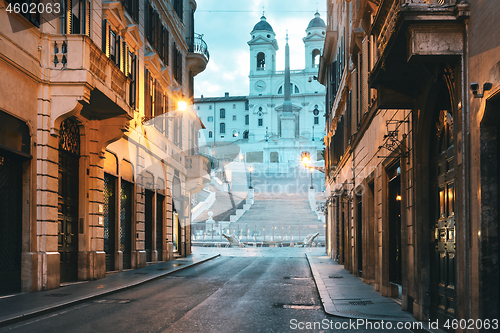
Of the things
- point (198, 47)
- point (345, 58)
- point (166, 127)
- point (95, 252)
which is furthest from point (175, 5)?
point (95, 252)

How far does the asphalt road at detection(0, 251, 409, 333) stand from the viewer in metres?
9.26

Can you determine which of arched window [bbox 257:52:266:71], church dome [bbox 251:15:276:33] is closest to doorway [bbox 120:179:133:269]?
arched window [bbox 257:52:266:71]

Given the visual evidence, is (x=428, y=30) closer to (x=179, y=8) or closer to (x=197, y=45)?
(x=179, y=8)

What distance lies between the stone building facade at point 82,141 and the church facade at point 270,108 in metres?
89.9

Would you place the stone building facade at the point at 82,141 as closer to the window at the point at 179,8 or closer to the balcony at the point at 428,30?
the window at the point at 179,8

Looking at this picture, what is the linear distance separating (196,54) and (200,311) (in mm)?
25451

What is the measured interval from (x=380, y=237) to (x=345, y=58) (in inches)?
434

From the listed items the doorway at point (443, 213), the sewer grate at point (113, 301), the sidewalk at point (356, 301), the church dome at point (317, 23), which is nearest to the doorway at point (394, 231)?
the sidewalk at point (356, 301)

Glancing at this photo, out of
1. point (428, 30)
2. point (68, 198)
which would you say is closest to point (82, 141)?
point (68, 198)

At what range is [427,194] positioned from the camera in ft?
32.1

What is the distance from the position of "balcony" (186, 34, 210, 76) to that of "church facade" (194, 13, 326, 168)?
80.0 meters

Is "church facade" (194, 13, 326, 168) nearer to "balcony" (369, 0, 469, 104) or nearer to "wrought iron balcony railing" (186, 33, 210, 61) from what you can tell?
"wrought iron balcony railing" (186, 33, 210, 61)

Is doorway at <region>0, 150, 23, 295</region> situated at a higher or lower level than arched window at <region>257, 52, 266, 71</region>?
lower

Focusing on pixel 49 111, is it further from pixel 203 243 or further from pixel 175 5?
pixel 203 243
